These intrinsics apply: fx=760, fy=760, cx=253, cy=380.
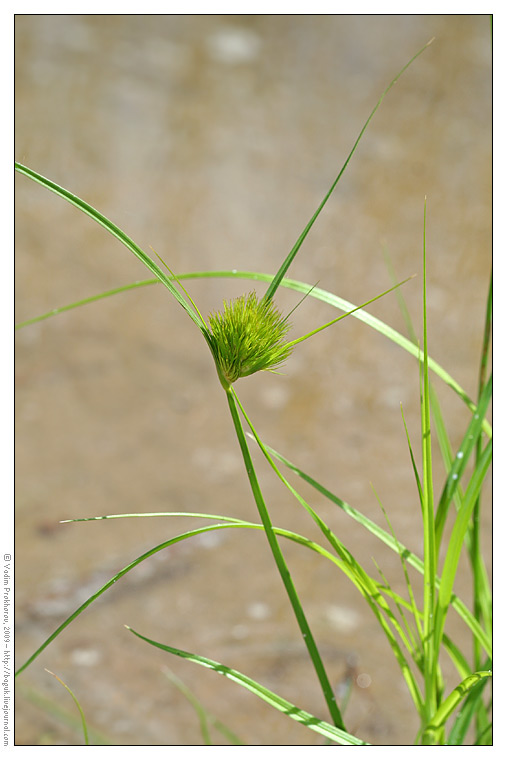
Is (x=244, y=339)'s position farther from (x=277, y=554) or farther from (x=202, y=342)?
(x=202, y=342)

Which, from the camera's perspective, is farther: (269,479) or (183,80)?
(183,80)

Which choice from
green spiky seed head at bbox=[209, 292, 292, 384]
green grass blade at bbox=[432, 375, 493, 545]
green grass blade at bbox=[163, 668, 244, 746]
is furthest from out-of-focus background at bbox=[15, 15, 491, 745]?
green spiky seed head at bbox=[209, 292, 292, 384]

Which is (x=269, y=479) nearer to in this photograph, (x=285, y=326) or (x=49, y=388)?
(x=49, y=388)

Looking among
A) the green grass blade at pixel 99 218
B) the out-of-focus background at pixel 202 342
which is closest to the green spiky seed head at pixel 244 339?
the green grass blade at pixel 99 218

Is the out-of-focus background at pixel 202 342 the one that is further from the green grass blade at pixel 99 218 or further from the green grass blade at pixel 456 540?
the green grass blade at pixel 99 218

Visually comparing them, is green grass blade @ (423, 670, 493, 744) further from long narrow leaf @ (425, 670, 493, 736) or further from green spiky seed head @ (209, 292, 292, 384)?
green spiky seed head @ (209, 292, 292, 384)

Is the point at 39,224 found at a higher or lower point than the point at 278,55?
lower

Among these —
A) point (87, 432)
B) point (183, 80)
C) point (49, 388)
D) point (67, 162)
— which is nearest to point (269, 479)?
point (87, 432)
